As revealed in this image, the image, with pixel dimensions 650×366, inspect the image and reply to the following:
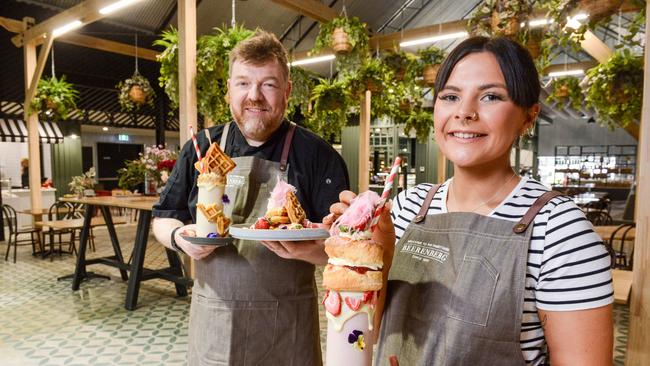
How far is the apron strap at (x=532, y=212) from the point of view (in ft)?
3.22

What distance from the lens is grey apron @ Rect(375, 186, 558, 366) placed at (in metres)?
0.94

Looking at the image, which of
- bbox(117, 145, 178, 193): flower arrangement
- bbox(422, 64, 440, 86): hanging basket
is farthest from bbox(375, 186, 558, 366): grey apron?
bbox(422, 64, 440, 86): hanging basket

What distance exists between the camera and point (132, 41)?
31.8 feet

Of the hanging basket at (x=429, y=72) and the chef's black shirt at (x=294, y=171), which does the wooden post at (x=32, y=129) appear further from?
the chef's black shirt at (x=294, y=171)

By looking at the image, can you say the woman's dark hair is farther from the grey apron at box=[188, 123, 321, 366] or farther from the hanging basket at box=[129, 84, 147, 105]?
the hanging basket at box=[129, 84, 147, 105]

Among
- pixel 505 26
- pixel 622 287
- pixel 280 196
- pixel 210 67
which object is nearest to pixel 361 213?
pixel 280 196

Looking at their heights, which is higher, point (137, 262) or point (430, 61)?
point (430, 61)

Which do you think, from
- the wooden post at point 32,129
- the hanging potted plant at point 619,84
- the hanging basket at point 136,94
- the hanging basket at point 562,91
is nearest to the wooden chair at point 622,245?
the hanging potted plant at point 619,84

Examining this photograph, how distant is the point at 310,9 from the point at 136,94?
9.83 ft

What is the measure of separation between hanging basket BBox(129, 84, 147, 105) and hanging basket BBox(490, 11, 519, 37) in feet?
17.2

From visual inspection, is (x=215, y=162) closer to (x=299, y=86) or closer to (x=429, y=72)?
(x=299, y=86)

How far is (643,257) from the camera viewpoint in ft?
7.16

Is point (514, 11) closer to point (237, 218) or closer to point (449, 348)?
point (237, 218)

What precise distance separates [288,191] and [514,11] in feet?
10.2
